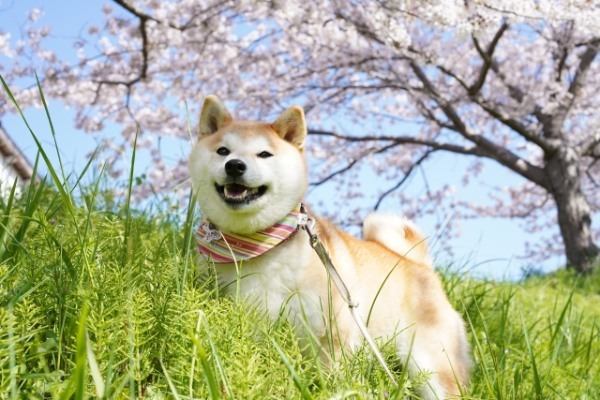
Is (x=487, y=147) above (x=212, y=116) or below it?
above

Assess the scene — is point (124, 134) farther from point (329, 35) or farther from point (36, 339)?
point (36, 339)

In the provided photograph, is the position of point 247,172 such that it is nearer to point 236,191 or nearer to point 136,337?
point 236,191

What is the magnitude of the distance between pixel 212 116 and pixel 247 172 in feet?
1.30

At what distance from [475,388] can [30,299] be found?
183 cm

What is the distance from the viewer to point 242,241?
2.34 meters

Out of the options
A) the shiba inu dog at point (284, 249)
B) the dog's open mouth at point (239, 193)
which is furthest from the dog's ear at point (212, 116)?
the dog's open mouth at point (239, 193)

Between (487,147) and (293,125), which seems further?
(487,147)

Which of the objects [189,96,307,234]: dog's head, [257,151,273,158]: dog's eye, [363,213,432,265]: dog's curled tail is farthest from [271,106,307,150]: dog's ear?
[363,213,432,265]: dog's curled tail

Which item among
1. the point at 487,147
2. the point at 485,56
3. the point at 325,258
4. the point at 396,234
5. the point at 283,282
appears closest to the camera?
the point at 325,258

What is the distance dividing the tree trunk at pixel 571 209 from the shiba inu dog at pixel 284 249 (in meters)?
8.05

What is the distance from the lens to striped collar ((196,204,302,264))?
2305mm

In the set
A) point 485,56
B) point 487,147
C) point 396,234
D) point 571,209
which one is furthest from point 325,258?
point 571,209

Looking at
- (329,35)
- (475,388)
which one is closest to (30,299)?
(475,388)

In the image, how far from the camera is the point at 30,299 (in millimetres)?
1881
